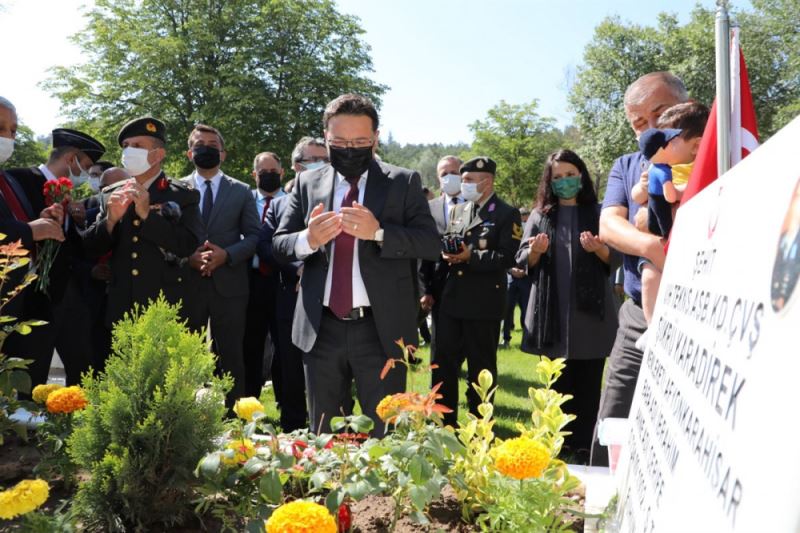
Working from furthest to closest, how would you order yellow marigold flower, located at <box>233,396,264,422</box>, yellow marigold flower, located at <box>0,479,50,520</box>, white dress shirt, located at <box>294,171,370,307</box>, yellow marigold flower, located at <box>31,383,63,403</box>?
white dress shirt, located at <box>294,171,370,307</box> < yellow marigold flower, located at <box>31,383,63,403</box> < yellow marigold flower, located at <box>233,396,264,422</box> < yellow marigold flower, located at <box>0,479,50,520</box>

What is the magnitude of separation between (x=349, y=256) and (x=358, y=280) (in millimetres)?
132

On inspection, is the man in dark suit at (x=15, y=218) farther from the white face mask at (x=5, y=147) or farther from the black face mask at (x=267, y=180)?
the black face mask at (x=267, y=180)

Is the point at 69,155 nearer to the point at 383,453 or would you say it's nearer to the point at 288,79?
the point at 383,453

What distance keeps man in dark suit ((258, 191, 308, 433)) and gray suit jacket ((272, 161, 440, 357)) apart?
1.82 meters

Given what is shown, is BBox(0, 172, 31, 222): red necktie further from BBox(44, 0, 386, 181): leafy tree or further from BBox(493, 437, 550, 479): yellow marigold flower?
BBox(44, 0, 386, 181): leafy tree

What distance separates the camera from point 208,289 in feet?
16.1

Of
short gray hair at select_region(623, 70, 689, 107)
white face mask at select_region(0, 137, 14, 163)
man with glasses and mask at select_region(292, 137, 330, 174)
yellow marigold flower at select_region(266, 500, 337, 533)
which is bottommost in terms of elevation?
yellow marigold flower at select_region(266, 500, 337, 533)

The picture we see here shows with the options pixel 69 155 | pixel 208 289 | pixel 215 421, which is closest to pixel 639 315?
pixel 215 421

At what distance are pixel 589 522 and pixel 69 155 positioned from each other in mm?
4578

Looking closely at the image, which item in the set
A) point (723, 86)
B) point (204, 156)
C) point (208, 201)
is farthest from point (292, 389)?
point (723, 86)

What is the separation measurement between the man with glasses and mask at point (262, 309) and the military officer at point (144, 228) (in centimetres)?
109

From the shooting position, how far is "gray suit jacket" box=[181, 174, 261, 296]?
4.96 meters

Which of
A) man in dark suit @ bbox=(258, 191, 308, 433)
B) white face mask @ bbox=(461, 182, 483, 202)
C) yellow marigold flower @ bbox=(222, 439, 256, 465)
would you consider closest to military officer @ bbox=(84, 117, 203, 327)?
man in dark suit @ bbox=(258, 191, 308, 433)

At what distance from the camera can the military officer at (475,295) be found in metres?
5.07
